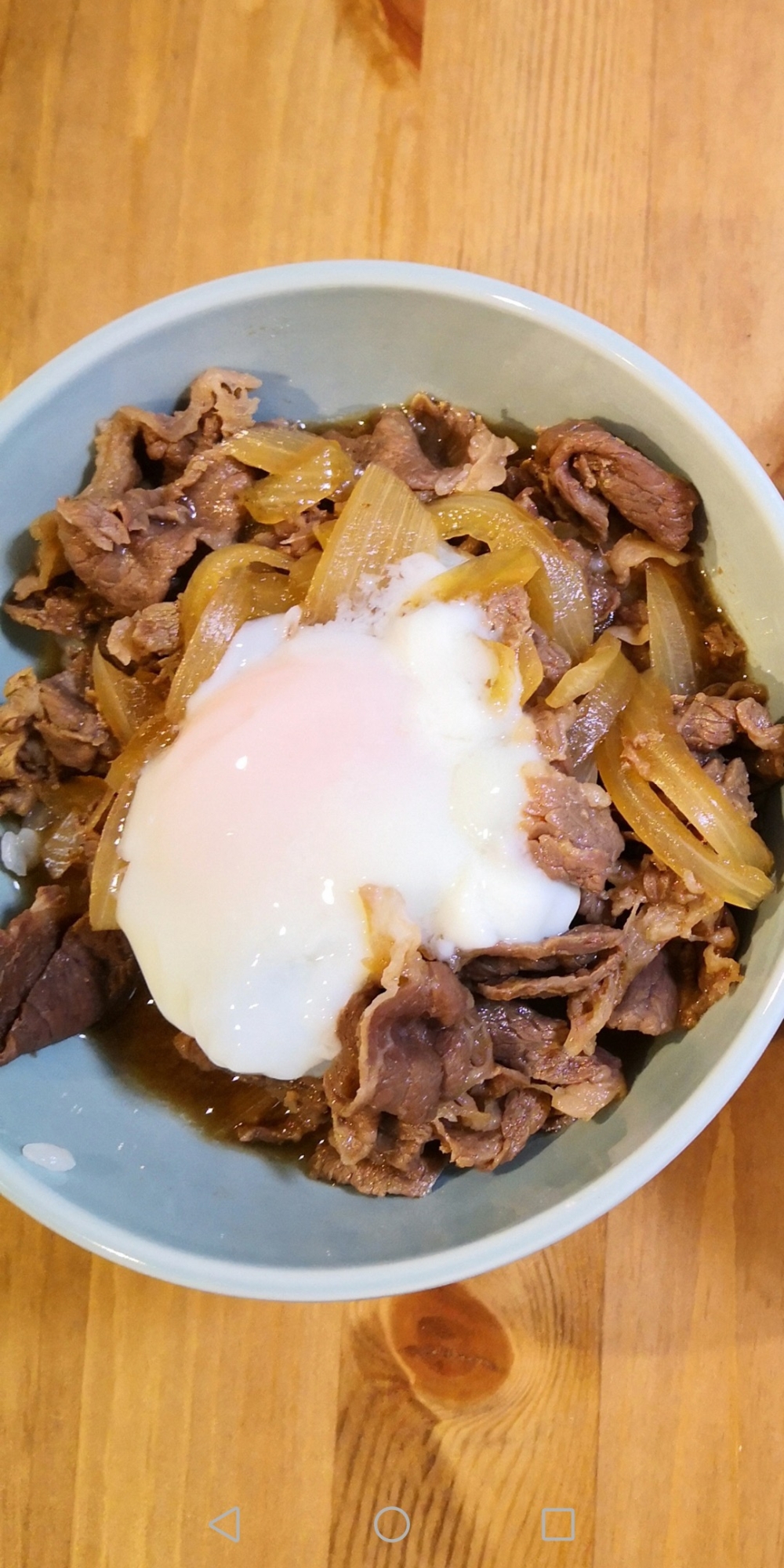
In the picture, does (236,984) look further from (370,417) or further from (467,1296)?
(370,417)

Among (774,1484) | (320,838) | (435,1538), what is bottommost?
(435,1538)

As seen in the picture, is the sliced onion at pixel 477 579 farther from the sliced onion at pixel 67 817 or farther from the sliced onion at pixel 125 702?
the sliced onion at pixel 67 817

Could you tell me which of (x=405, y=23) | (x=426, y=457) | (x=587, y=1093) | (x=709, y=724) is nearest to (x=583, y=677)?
(x=709, y=724)

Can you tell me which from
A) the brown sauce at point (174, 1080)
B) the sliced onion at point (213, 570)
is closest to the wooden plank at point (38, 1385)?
the brown sauce at point (174, 1080)

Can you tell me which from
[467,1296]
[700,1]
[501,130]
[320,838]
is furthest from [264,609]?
[700,1]

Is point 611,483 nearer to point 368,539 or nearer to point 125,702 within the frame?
point 368,539

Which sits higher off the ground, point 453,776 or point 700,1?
point 700,1
